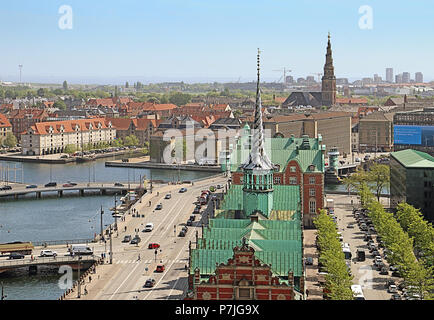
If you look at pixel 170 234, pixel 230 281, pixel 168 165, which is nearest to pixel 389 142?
pixel 168 165

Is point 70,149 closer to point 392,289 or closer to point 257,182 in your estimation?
point 257,182

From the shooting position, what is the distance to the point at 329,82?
93.5 m

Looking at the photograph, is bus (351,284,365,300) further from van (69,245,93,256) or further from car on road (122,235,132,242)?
car on road (122,235,132,242)

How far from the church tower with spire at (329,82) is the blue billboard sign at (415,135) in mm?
40327

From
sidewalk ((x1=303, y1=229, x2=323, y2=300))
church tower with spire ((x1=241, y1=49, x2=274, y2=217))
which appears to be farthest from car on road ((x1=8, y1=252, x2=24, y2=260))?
sidewalk ((x1=303, y1=229, x2=323, y2=300))

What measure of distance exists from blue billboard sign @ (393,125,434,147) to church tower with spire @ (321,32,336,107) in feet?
132

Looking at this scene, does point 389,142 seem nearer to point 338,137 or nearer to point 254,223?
point 338,137

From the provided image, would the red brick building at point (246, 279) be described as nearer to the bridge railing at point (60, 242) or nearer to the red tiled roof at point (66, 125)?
the bridge railing at point (60, 242)

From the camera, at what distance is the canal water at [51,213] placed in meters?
22.4

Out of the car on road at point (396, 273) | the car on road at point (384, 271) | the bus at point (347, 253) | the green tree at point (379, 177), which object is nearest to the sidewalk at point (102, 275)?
the bus at point (347, 253)

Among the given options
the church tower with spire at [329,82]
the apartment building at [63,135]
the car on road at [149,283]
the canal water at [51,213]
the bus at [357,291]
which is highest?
the church tower with spire at [329,82]

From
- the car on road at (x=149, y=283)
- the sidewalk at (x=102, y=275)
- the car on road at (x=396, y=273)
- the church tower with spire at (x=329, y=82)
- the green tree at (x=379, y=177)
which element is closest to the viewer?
the sidewalk at (x=102, y=275)

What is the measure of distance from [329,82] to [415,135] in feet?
152

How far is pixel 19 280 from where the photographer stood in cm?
2300
